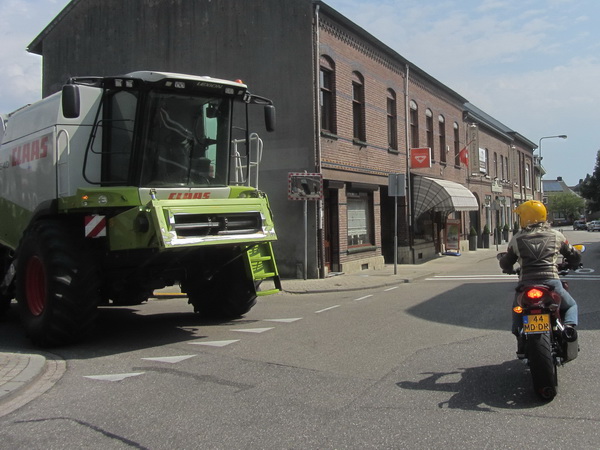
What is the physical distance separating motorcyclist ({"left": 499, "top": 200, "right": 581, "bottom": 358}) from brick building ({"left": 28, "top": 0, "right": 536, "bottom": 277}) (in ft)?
33.8

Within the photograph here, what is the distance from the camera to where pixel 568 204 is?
108m

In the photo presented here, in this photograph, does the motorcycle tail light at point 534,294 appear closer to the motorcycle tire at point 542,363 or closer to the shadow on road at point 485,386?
the motorcycle tire at point 542,363

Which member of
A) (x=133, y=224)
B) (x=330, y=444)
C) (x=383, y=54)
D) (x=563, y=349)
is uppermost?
(x=383, y=54)

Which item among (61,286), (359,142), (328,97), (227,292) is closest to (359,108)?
(359,142)

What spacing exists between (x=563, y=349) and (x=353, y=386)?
1.88 m

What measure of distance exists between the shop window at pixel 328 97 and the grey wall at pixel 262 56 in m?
0.93

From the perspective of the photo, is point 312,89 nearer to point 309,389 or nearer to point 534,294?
point 309,389

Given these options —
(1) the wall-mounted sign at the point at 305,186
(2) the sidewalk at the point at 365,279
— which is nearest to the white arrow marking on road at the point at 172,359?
(2) the sidewalk at the point at 365,279

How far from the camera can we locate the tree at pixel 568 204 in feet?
355

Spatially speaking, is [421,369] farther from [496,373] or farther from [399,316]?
[399,316]

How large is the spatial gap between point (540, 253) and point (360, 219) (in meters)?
13.3

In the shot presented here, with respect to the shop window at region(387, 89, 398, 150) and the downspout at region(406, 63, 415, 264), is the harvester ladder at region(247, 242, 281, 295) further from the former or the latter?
the downspout at region(406, 63, 415, 264)

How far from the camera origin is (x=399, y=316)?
922cm

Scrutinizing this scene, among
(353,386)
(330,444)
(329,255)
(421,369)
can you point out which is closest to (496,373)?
(421,369)
